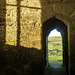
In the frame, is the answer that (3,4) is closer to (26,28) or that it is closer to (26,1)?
(26,1)

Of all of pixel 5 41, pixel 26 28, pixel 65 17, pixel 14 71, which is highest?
pixel 65 17

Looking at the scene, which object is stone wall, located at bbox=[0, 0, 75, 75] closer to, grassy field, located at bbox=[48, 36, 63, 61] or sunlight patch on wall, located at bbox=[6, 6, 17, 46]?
sunlight patch on wall, located at bbox=[6, 6, 17, 46]

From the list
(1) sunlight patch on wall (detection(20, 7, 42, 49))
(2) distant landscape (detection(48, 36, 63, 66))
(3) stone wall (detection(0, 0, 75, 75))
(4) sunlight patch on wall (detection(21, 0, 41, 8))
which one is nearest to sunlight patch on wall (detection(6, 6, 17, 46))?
(3) stone wall (detection(0, 0, 75, 75))

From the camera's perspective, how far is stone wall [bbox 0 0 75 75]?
4.10 m

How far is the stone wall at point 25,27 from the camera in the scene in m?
4.10

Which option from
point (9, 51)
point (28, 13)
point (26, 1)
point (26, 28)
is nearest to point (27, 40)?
point (26, 28)

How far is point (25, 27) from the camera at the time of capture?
165 inches

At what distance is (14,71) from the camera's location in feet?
13.3

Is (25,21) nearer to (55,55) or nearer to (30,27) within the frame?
(30,27)

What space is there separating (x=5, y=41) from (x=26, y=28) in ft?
3.51

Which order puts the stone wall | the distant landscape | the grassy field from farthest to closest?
the grassy field → the distant landscape → the stone wall

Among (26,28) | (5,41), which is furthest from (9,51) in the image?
(26,28)

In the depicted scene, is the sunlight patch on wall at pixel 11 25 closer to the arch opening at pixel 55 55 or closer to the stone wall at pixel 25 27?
the stone wall at pixel 25 27

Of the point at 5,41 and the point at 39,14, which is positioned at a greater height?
the point at 39,14
